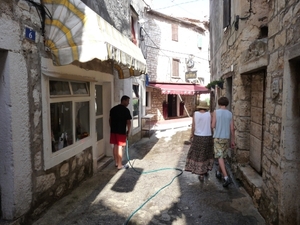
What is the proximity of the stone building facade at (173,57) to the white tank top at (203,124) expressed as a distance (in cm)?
1023

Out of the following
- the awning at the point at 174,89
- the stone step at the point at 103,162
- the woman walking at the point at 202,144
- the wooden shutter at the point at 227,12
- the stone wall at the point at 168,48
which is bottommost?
the stone step at the point at 103,162

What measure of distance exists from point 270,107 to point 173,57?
15.9 m

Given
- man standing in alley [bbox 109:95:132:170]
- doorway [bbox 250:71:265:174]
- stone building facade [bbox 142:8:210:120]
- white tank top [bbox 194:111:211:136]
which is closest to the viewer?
doorway [bbox 250:71:265:174]

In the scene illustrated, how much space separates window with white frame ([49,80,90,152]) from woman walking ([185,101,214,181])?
2.22 m

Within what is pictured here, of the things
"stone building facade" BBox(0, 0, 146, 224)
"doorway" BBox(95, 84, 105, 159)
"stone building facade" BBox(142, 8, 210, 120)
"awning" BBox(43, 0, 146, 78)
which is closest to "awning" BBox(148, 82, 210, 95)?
"stone building facade" BBox(142, 8, 210, 120)

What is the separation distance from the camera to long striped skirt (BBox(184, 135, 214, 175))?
4520 millimetres

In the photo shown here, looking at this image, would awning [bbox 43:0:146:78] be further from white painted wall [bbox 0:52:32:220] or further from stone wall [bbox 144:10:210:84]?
stone wall [bbox 144:10:210:84]

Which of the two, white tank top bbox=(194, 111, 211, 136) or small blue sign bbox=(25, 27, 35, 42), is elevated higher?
small blue sign bbox=(25, 27, 35, 42)

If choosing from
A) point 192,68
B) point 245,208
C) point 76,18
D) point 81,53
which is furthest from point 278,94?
point 192,68

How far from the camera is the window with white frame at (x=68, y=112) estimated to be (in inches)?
138

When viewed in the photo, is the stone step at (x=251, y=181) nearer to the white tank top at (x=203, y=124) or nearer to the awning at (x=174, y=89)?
the white tank top at (x=203, y=124)

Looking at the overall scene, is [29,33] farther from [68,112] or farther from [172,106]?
[172,106]

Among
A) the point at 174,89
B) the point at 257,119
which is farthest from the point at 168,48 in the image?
the point at 257,119

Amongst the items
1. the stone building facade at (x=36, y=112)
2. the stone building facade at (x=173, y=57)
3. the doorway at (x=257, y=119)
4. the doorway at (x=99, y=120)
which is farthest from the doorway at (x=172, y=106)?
the stone building facade at (x=36, y=112)
